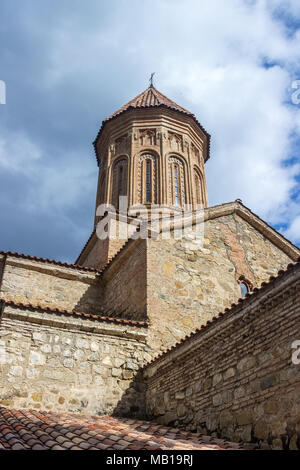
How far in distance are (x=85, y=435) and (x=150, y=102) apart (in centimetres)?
1533

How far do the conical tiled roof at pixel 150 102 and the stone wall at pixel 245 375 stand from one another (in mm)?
12502

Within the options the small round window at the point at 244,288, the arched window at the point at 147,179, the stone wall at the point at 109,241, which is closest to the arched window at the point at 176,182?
the arched window at the point at 147,179

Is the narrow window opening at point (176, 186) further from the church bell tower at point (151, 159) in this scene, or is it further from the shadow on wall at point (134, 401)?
the shadow on wall at point (134, 401)

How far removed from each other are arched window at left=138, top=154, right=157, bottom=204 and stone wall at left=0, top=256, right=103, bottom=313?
4707 mm

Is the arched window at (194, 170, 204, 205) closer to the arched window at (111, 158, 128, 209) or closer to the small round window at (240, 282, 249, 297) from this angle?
the arched window at (111, 158, 128, 209)

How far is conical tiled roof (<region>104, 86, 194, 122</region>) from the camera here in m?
17.1

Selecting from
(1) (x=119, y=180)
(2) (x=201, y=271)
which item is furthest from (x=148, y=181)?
(2) (x=201, y=271)

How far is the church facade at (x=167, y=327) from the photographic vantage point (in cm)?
522

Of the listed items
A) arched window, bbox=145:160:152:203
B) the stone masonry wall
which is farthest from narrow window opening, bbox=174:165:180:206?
the stone masonry wall

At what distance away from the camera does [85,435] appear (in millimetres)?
5133

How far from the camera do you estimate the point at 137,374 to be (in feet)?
25.7
